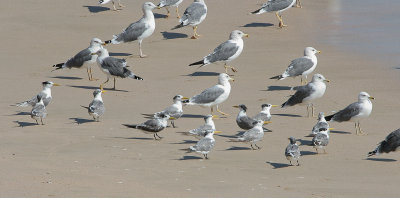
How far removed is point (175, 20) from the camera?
2580 centimetres

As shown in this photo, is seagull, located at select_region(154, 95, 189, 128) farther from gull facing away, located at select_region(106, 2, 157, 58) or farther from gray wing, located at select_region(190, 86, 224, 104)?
gull facing away, located at select_region(106, 2, 157, 58)

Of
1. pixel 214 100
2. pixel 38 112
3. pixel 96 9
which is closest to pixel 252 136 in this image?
pixel 214 100

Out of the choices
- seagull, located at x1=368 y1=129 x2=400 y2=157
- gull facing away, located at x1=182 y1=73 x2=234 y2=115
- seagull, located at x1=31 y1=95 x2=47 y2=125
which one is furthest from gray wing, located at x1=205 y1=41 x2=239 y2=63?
seagull, located at x1=368 y1=129 x2=400 y2=157

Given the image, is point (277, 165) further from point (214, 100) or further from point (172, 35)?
point (172, 35)

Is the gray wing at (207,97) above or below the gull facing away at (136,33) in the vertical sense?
below

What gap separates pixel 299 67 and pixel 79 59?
4.97 metres

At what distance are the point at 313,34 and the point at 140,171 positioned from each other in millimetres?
13320

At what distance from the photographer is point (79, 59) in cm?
1986

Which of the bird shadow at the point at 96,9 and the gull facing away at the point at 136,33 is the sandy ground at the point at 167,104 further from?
the gull facing away at the point at 136,33

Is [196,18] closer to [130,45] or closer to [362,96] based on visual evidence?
[130,45]

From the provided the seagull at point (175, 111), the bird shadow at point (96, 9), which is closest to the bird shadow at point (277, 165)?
the seagull at point (175, 111)

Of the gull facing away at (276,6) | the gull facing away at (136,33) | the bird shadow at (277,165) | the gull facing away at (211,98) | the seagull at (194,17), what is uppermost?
the gull facing away at (276,6)

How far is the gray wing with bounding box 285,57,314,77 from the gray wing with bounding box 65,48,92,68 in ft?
14.9

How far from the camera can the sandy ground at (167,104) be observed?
11094mm
